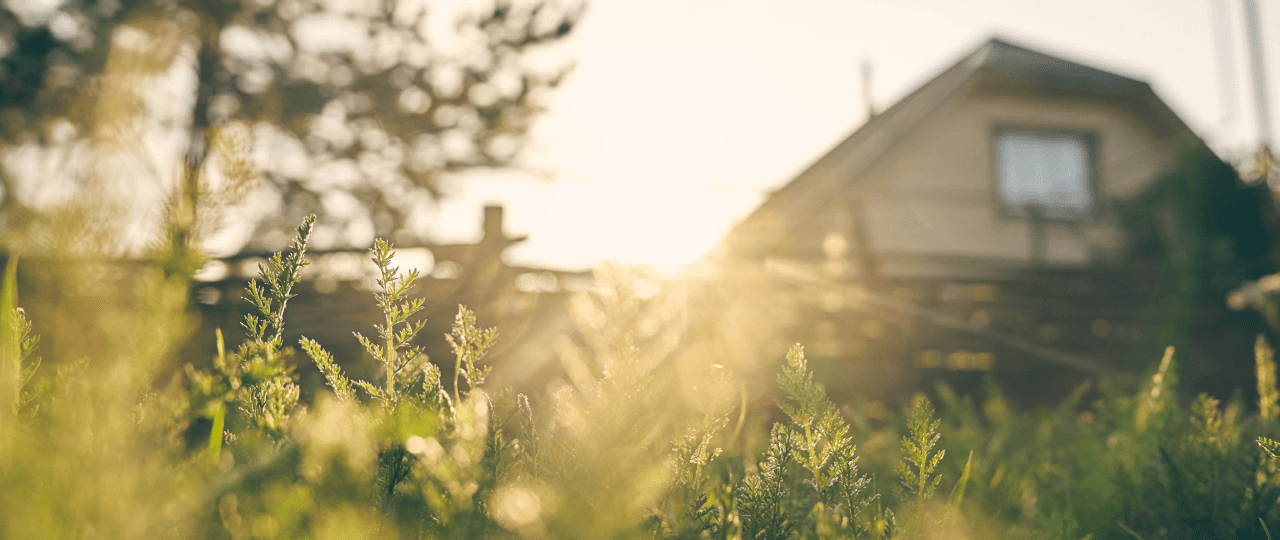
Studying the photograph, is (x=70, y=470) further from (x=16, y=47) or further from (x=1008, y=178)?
(x=1008, y=178)

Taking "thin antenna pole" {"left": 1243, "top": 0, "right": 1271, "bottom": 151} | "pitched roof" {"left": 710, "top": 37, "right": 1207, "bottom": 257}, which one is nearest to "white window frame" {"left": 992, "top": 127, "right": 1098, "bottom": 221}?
"pitched roof" {"left": 710, "top": 37, "right": 1207, "bottom": 257}

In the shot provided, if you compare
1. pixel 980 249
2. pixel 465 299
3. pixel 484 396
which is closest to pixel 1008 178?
pixel 980 249

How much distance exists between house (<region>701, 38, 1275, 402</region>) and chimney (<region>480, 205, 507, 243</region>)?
2.23 meters

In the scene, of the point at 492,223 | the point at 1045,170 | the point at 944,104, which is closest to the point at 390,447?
the point at 492,223

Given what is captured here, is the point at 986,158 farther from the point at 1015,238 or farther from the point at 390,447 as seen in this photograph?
the point at 390,447

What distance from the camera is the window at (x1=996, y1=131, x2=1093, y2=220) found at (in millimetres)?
11086

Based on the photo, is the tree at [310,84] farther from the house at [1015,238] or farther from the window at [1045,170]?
the window at [1045,170]

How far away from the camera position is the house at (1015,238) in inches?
236

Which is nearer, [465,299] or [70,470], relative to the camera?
[70,470]

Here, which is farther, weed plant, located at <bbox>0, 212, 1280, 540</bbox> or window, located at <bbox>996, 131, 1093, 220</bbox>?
window, located at <bbox>996, 131, 1093, 220</bbox>

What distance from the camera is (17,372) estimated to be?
0.59 meters

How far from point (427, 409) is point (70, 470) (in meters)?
0.26

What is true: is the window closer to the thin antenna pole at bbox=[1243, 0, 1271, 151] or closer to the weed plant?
the thin antenna pole at bbox=[1243, 0, 1271, 151]

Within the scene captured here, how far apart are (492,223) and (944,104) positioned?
931 centimetres
